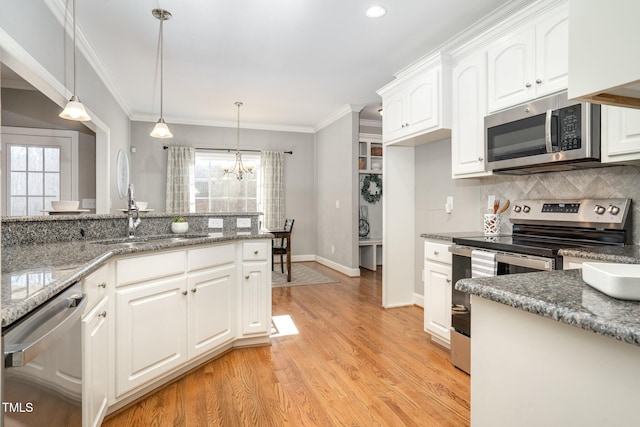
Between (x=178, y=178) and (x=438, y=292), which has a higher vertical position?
(x=178, y=178)

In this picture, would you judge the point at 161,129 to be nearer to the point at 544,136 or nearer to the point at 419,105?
the point at 419,105

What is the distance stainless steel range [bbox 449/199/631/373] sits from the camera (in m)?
2.01

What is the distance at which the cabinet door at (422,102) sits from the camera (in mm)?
3029

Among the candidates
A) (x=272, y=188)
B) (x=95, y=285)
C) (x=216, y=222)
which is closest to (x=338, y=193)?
(x=272, y=188)

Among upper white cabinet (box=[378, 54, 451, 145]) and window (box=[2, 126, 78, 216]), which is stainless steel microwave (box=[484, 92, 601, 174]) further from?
window (box=[2, 126, 78, 216])

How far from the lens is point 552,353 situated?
32.1 inches

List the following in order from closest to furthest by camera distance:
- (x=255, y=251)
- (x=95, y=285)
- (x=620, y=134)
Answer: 1. (x=95, y=285)
2. (x=620, y=134)
3. (x=255, y=251)

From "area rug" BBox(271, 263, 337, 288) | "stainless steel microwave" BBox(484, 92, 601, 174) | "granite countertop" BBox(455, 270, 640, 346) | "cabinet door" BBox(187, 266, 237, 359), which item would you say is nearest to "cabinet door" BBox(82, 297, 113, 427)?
"cabinet door" BBox(187, 266, 237, 359)

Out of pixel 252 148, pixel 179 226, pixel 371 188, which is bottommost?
pixel 179 226

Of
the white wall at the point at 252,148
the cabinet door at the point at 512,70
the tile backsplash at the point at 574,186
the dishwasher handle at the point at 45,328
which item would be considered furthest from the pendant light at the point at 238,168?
the dishwasher handle at the point at 45,328

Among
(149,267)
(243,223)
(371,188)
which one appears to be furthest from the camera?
(371,188)

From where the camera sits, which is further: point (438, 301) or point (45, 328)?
point (438, 301)

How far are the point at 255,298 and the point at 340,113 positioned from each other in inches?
153

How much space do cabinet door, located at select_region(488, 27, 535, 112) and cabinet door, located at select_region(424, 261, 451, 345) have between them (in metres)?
1.27
